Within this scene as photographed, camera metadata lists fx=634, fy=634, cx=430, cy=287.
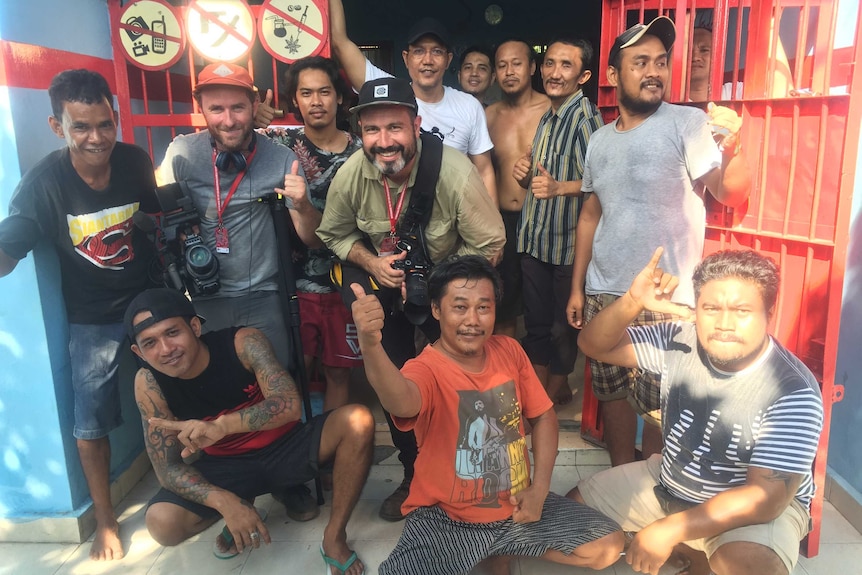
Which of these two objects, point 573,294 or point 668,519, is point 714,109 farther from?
point 668,519

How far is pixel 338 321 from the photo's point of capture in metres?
3.33

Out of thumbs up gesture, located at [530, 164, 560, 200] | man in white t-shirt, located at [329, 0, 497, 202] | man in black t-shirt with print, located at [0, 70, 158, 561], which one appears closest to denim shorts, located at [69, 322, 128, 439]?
man in black t-shirt with print, located at [0, 70, 158, 561]

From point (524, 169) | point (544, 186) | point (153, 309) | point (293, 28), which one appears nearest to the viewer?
point (153, 309)

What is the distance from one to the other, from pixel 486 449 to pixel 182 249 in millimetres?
1571

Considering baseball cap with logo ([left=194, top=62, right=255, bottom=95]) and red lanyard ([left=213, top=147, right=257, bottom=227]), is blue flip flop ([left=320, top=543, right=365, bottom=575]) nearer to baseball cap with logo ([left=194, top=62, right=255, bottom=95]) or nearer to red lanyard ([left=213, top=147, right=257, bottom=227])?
red lanyard ([left=213, top=147, right=257, bottom=227])

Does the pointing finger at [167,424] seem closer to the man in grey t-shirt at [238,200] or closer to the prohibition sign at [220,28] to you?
the man in grey t-shirt at [238,200]

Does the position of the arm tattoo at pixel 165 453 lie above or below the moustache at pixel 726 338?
below

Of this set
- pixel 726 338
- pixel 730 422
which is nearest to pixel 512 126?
pixel 726 338

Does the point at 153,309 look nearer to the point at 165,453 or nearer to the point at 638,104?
the point at 165,453

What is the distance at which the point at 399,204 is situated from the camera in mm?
2656

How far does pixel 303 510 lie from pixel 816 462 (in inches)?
84.5

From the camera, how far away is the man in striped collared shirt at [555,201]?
3.24 meters

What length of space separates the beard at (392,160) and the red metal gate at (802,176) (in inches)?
52.8

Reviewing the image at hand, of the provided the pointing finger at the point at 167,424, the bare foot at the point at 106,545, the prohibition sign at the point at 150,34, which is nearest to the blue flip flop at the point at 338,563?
the pointing finger at the point at 167,424
